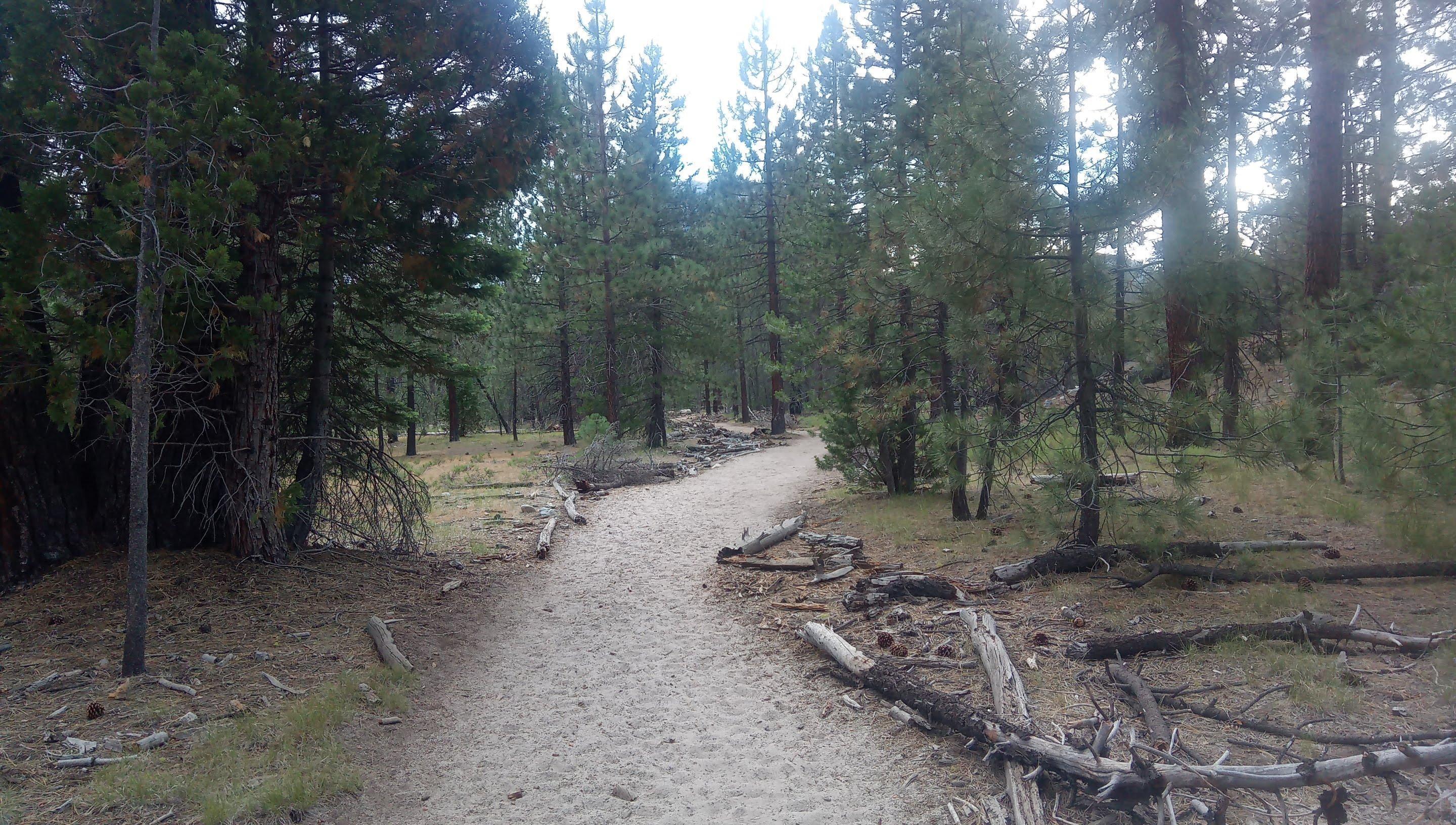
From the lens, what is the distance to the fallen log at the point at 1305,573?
220 inches

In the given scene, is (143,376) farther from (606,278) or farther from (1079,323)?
(606,278)

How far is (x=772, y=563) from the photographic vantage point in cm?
896

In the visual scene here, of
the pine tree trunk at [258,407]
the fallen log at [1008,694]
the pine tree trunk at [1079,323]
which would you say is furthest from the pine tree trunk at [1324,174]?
the pine tree trunk at [258,407]

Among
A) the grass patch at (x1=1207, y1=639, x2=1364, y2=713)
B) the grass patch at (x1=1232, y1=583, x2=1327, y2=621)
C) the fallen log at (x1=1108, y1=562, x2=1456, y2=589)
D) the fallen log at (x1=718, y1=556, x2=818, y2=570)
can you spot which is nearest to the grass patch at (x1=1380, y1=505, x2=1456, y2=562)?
the fallen log at (x1=1108, y1=562, x2=1456, y2=589)

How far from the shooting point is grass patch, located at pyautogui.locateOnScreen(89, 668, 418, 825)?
3859 millimetres

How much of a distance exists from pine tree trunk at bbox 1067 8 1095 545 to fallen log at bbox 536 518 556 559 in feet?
22.1

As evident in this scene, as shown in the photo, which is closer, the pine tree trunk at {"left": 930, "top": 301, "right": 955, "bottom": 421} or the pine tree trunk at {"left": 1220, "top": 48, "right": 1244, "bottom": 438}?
the pine tree trunk at {"left": 1220, "top": 48, "right": 1244, "bottom": 438}

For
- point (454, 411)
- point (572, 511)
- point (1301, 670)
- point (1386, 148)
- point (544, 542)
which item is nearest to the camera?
point (1301, 670)

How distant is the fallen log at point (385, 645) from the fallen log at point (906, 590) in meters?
3.86

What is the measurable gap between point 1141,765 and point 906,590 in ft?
11.9

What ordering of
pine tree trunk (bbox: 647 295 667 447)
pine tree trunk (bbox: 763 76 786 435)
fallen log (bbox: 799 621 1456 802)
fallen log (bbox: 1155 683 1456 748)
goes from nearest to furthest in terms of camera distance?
fallen log (bbox: 799 621 1456 802) → fallen log (bbox: 1155 683 1456 748) → pine tree trunk (bbox: 647 295 667 447) → pine tree trunk (bbox: 763 76 786 435)

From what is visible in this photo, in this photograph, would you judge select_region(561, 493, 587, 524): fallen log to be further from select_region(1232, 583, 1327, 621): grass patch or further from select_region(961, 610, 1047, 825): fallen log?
select_region(1232, 583, 1327, 621): grass patch

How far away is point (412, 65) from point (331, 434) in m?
4.14

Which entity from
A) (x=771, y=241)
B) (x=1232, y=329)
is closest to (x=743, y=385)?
(x=771, y=241)
